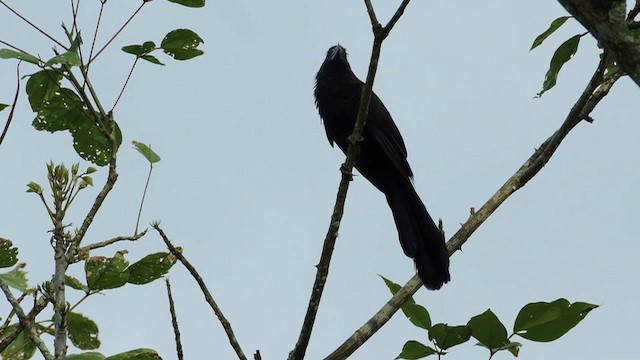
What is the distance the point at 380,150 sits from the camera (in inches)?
236

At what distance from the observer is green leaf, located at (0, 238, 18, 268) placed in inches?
118

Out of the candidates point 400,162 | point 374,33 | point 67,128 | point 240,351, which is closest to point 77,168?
point 67,128

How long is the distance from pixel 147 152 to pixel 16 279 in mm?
936

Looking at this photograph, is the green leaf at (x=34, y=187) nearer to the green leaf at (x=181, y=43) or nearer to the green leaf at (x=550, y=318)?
the green leaf at (x=181, y=43)

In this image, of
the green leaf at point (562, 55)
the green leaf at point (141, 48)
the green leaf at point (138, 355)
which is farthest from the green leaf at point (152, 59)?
the green leaf at point (562, 55)

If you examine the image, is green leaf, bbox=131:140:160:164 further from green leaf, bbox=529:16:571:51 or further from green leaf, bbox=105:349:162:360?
green leaf, bbox=529:16:571:51

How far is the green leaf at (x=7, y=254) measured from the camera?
300 centimetres

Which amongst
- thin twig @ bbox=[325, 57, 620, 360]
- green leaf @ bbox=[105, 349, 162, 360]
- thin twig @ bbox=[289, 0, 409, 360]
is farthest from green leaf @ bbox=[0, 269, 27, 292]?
thin twig @ bbox=[325, 57, 620, 360]

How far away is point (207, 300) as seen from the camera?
2.96 metres

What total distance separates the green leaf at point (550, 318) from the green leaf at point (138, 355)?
1080 millimetres

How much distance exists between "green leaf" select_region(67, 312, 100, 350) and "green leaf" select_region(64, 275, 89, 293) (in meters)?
0.20

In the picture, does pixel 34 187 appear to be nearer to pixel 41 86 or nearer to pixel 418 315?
pixel 41 86

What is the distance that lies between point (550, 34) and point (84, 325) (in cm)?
197

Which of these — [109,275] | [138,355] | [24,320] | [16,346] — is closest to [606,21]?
[138,355]
